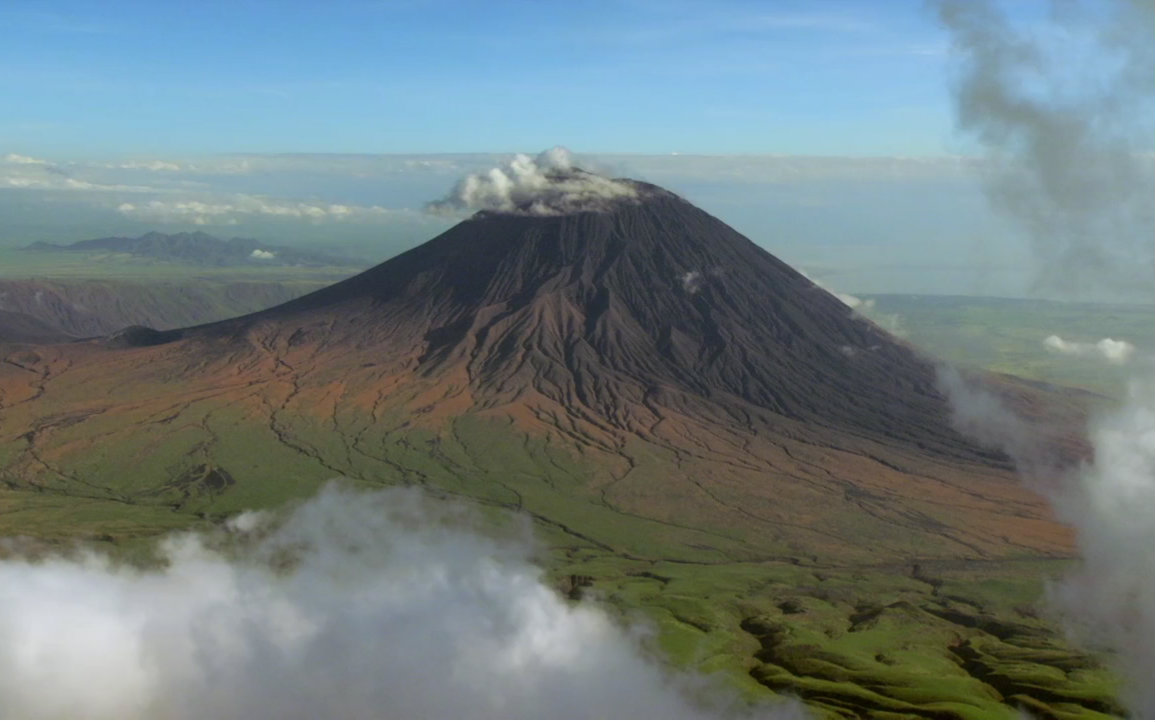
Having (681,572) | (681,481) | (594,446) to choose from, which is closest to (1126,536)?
(681,572)

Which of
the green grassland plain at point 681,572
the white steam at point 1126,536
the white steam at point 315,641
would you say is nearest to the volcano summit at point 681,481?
the green grassland plain at point 681,572

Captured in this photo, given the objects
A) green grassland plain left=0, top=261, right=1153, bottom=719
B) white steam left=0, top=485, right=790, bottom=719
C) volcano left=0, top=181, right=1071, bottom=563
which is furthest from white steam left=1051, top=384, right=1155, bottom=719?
volcano left=0, top=181, right=1071, bottom=563

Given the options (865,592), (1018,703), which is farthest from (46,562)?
(1018,703)

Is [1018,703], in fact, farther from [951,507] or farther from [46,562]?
[46,562]

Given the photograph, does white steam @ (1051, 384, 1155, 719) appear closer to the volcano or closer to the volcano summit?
the volcano summit

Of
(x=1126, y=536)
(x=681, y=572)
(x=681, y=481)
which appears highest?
(x=1126, y=536)

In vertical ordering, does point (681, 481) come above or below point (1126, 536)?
below

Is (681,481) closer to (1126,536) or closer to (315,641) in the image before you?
(315,641)

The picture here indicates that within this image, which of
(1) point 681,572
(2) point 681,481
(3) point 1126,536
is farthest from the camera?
(2) point 681,481

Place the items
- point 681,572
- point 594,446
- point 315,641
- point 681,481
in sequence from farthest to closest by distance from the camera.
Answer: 1. point 594,446
2. point 681,481
3. point 681,572
4. point 315,641
